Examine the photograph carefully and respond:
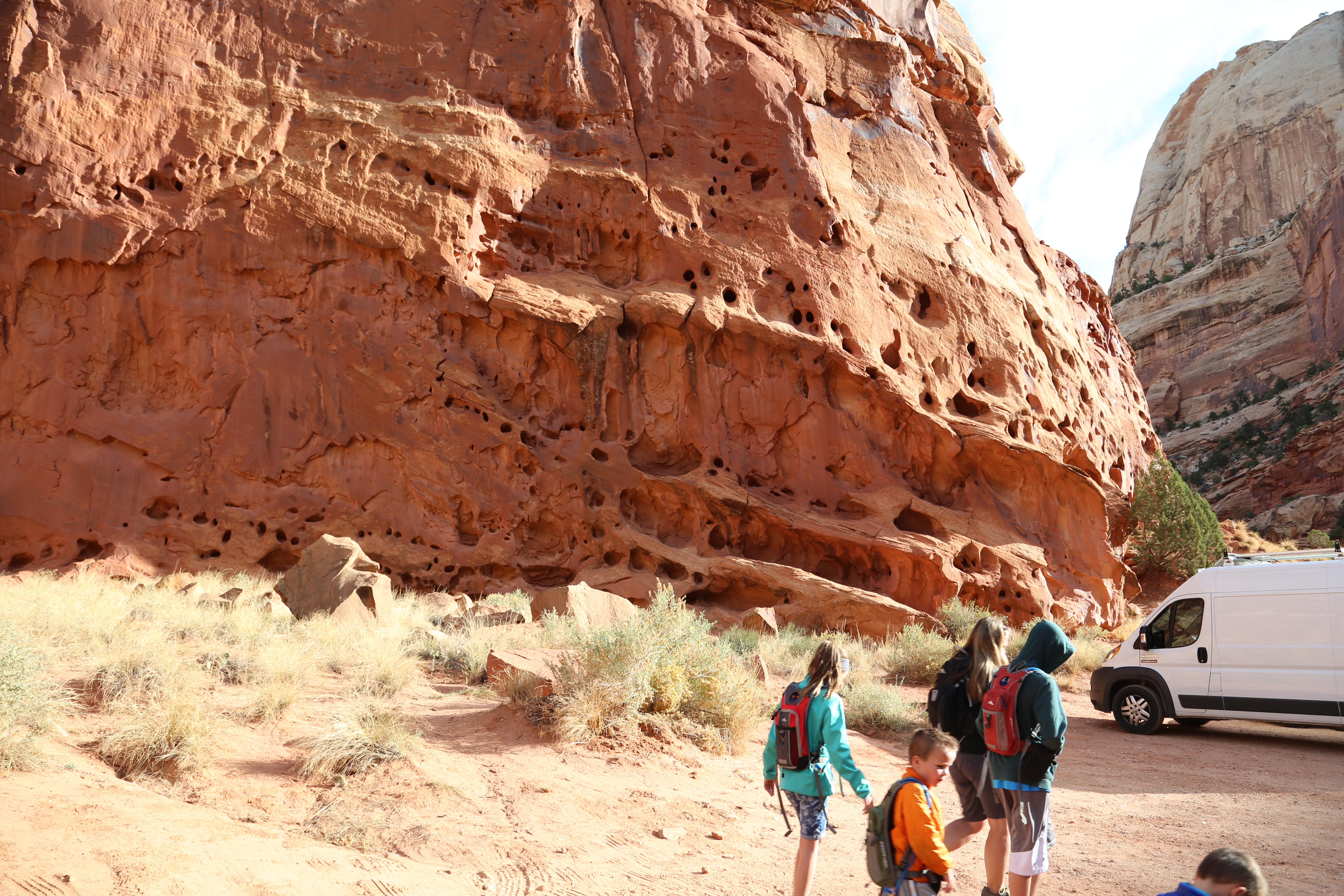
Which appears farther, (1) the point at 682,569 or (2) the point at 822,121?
(2) the point at 822,121

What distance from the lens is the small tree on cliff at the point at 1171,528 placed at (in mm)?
20578

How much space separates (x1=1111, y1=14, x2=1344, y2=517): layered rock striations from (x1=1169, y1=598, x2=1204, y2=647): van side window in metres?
32.3

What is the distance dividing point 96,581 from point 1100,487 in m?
19.2

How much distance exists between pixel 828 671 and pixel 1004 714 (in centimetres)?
99

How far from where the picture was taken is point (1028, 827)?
14.6 feet

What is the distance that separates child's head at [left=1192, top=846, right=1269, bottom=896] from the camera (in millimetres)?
2498

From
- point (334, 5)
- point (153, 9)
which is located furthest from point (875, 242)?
point (153, 9)

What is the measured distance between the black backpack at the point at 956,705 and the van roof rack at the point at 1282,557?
22.4 ft

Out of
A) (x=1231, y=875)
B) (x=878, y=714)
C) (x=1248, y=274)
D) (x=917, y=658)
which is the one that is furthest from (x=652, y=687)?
(x=1248, y=274)

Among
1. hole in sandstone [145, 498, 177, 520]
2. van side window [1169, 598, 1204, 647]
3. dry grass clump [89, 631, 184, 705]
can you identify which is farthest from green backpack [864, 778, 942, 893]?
hole in sandstone [145, 498, 177, 520]

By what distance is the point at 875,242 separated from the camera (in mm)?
18844

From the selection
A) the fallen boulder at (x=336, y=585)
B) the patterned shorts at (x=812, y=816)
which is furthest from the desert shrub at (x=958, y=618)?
the patterned shorts at (x=812, y=816)

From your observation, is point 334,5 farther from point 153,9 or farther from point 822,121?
point 822,121

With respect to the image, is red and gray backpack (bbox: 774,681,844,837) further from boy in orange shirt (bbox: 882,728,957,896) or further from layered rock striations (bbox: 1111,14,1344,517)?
layered rock striations (bbox: 1111,14,1344,517)
